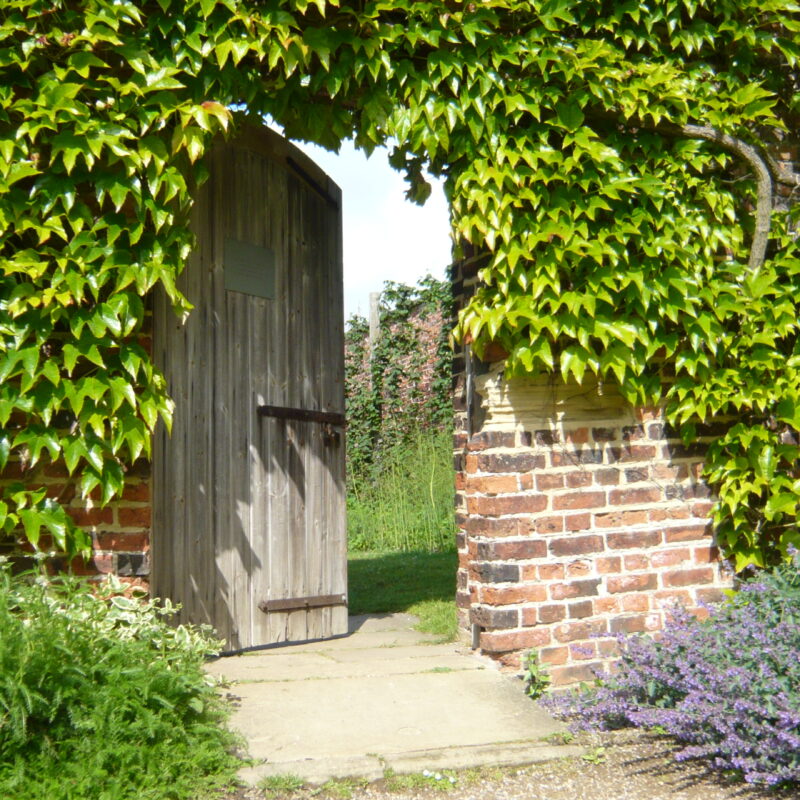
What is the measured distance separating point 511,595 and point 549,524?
1.15ft

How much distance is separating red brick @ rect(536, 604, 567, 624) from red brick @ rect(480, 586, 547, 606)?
0.04 m

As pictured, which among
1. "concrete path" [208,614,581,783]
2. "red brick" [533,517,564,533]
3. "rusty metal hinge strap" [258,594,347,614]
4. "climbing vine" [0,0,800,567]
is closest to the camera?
"concrete path" [208,614,581,783]

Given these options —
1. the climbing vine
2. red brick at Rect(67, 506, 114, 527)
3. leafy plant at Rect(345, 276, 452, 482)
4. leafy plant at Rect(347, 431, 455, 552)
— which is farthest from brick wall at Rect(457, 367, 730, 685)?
leafy plant at Rect(345, 276, 452, 482)

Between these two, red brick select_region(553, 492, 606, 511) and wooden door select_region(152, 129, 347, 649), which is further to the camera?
wooden door select_region(152, 129, 347, 649)

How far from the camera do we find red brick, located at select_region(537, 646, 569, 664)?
12.9ft

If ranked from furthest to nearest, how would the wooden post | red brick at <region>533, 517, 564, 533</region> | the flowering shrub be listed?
the wooden post < red brick at <region>533, 517, 564, 533</region> < the flowering shrub

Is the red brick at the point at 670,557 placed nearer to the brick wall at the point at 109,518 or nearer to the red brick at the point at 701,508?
the red brick at the point at 701,508

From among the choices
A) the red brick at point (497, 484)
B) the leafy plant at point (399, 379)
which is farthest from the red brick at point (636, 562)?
the leafy plant at point (399, 379)

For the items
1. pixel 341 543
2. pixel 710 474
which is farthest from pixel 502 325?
pixel 341 543

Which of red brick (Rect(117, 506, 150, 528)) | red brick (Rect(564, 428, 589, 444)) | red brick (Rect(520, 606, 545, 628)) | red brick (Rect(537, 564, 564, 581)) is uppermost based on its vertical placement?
red brick (Rect(564, 428, 589, 444))

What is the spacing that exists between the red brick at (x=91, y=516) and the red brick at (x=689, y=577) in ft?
8.17

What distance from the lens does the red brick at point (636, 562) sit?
411 centimetres

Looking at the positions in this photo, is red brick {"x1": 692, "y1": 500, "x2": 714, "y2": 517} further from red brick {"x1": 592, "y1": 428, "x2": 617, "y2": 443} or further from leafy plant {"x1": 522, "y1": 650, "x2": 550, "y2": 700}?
leafy plant {"x1": 522, "y1": 650, "x2": 550, "y2": 700}

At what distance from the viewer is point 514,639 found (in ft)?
12.8
